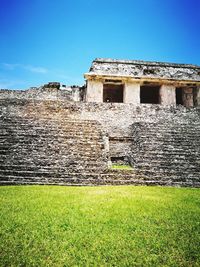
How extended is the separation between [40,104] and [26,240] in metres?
10.2

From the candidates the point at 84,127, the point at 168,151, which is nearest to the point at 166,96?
the point at 168,151

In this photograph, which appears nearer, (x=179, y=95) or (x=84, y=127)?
(x=84, y=127)

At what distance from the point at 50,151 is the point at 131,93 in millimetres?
11121

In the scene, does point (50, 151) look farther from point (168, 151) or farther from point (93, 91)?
point (93, 91)

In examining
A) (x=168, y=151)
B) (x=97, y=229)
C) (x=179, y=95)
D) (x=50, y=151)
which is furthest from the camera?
(x=179, y=95)

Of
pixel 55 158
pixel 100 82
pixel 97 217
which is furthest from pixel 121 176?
pixel 100 82

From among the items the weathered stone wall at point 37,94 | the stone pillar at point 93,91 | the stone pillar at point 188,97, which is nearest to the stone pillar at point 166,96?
the stone pillar at point 188,97

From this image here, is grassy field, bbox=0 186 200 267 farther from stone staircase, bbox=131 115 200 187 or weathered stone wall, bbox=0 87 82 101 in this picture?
weathered stone wall, bbox=0 87 82 101

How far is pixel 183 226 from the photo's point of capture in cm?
426

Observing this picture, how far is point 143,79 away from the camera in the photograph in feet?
61.0

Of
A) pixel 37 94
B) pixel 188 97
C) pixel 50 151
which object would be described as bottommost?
pixel 50 151

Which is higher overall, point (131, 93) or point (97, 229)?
point (131, 93)

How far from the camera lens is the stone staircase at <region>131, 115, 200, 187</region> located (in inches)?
335

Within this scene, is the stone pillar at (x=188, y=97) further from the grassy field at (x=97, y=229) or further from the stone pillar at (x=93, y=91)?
the grassy field at (x=97, y=229)
